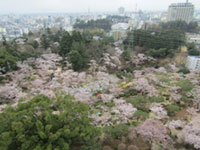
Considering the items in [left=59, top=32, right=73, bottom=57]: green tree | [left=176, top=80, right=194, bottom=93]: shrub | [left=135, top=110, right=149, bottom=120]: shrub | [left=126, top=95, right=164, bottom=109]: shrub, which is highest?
[left=59, top=32, right=73, bottom=57]: green tree

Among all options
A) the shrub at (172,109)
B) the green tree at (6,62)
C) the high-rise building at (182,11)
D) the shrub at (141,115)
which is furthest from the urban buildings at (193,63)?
the high-rise building at (182,11)

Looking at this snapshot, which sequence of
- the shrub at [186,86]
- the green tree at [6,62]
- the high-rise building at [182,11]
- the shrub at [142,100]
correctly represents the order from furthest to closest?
the high-rise building at [182,11] → the green tree at [6,62] → the shrub at [186,86] → the shrub at [142,100]

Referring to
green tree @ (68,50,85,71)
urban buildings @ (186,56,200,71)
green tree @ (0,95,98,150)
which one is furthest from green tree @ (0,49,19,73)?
urban buildings @ (186,56,200,71)

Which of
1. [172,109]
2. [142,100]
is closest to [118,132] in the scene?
[142,100]

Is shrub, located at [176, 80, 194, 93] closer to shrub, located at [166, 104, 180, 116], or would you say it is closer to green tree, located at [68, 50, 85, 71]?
shrub, located at [166, 104, 180, 116]

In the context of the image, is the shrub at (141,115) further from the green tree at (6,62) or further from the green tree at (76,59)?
the green tree at (6,62)
